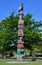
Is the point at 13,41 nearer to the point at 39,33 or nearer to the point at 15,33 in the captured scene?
the point at 15,33

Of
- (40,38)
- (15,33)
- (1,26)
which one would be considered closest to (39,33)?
(40,38)

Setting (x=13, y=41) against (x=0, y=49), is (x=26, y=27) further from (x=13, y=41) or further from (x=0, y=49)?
(x=0, y=49)

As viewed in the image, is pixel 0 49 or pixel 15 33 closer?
pixel 15 33

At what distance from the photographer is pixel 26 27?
4969 centimetres

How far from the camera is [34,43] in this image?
49.9 meters

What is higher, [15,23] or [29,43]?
[15,23]

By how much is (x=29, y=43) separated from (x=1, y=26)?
7500 mm

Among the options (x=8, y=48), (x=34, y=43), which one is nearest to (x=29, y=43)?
(x=34, y=43)

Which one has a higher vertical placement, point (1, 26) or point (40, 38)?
point (1, 26)

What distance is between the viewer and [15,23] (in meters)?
49.2

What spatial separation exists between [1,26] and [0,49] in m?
5.17

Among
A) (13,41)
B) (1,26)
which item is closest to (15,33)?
(13,41)

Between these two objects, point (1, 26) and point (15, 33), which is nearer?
point (15, 33)

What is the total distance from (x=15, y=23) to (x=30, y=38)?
4.76 m
